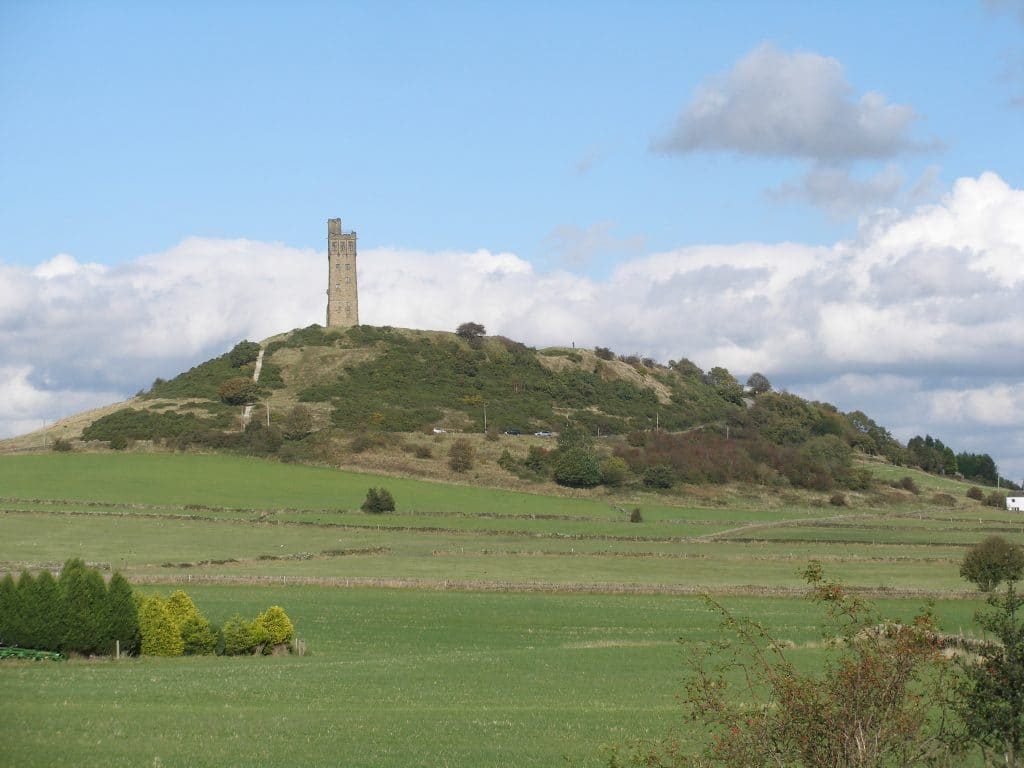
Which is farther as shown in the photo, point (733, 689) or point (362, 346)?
point (362, 346)

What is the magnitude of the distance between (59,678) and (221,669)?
4.51m

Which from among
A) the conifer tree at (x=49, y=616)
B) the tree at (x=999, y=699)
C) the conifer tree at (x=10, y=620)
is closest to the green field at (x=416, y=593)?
the conifer tree at (x=49, y=616)

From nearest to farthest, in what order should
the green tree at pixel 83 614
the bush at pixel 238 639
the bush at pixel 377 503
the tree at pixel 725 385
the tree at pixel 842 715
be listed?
the tree at pixel 842 715 < the green tree at pixel 83 614 < the bush at pixel 238 639 < the bush at pixel 377 503 < the tree at pixel 725 385

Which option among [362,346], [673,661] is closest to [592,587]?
[673,661]

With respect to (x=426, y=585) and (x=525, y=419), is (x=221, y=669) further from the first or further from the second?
(x=525, y=419)

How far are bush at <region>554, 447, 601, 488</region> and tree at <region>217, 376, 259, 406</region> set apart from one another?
40411 millimetres

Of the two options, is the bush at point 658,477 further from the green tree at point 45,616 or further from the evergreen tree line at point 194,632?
the green tree at point 45,616

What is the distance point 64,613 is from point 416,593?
22279 millimetres

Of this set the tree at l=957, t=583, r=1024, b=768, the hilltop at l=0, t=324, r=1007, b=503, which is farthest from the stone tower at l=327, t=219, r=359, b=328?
the tree at l=957, t=583, r=1024, b=768

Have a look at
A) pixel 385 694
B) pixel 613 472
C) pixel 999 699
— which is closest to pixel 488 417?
pixel 613 472

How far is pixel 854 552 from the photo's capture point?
77250mm

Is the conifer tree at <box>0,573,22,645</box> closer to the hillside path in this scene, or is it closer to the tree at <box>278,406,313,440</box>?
the tree at <box>278,406,313,440</box>

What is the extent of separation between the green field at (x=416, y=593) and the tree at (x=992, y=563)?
3.83 feet

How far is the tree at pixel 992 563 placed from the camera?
2221 inches
